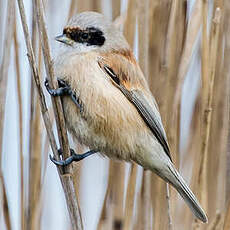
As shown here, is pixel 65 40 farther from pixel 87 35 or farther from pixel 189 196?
pixel 189 196

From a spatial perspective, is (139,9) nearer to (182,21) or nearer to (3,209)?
(182,21)

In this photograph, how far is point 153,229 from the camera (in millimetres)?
1737

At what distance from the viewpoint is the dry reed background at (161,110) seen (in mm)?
1677

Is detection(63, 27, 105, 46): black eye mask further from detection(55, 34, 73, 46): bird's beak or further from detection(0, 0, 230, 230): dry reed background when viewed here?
detection(0, 0, 230, 230): dry reed background

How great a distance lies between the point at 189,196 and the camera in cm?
171

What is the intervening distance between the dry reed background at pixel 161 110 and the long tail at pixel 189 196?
1.5 inches

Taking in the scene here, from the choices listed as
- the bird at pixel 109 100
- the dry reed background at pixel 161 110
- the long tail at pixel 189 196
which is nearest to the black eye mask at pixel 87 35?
the bird at pixel 109 100

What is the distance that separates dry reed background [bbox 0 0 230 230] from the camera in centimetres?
168

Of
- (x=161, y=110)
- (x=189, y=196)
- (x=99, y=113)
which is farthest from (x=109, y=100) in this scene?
(x=189, y=196)

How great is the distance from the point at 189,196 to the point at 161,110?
32 cm

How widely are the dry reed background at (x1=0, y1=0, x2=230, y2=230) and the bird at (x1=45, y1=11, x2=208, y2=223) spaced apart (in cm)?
6

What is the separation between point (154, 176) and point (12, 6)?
0.80 m

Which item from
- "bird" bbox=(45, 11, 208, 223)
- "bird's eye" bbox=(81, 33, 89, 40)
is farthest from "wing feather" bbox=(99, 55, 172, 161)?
"bird's eye" bbox=(81, 33, 89, 40)

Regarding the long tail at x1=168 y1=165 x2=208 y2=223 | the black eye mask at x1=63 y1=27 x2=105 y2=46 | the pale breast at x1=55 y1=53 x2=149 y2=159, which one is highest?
the black eye mask at x1=63 y1=27 x2=105 y2=46
